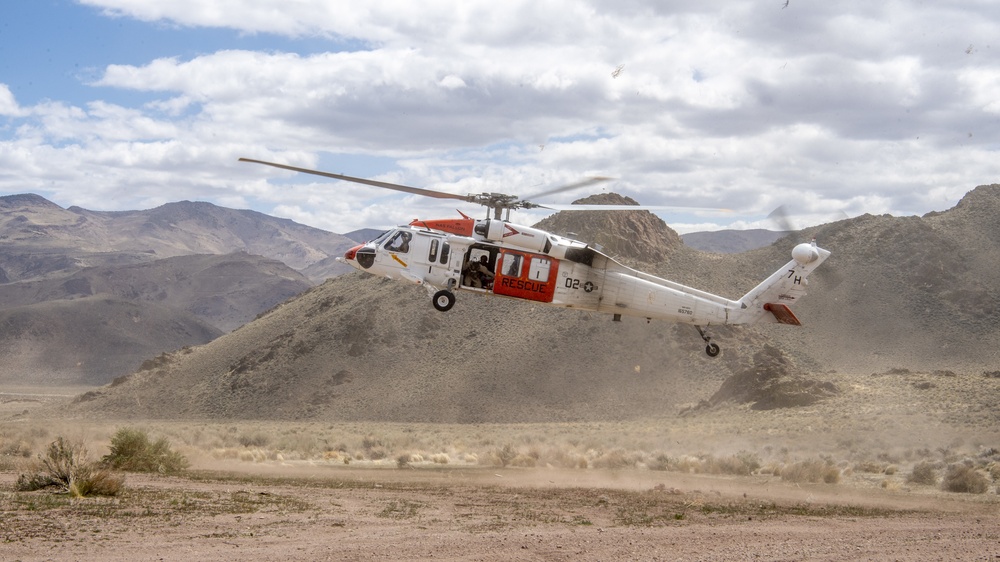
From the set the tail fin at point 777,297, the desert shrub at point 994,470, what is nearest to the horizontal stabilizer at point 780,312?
the tail fin at point 777,297

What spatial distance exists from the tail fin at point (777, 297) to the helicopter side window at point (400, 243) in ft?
31.4

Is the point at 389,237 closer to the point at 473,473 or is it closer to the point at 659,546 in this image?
the point at 473,473

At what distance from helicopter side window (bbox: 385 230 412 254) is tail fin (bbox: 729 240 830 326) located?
9565 mm

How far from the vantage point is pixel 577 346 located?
69.3 metres

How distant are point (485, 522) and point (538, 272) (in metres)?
10.1

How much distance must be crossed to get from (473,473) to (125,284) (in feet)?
607

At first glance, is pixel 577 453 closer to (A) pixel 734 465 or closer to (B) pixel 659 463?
(B) pixel 659 463

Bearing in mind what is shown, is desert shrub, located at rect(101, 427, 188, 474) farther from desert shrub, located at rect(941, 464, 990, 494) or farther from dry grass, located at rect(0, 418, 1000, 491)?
desert shrub, located at rect(941, 464, 990, 494)

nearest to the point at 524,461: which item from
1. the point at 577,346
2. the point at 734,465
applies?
the point at 734,465

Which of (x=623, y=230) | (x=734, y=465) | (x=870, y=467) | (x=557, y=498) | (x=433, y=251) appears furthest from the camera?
(x=623, y=230)

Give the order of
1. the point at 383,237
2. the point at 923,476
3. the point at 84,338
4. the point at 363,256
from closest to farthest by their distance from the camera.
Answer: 1. the point at 923,476
2. the point at 363,256
3. the point at 383,237
4. the point at 84,338

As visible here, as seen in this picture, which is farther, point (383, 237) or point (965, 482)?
point (383, 237)

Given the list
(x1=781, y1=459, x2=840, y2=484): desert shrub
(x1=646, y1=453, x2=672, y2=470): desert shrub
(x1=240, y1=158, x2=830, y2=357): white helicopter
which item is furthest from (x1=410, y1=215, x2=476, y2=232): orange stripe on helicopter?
(x1=781, y1=459, x2=840, y2=484): desert shrub

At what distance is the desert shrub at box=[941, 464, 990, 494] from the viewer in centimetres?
2472
